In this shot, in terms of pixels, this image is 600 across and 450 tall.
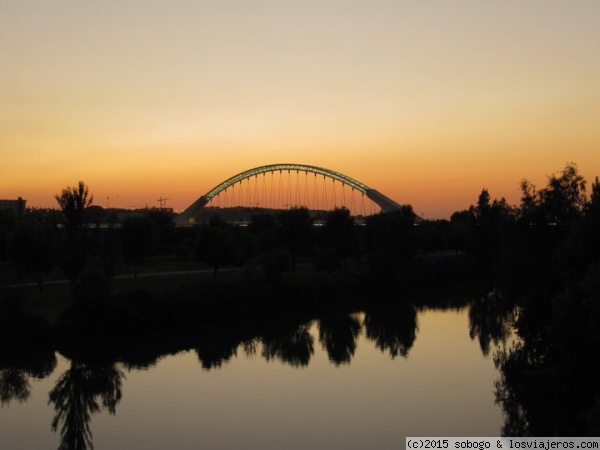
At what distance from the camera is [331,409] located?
748 inches

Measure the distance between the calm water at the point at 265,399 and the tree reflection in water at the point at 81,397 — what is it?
0.10 ft

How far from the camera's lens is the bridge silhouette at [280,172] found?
86.9 meters

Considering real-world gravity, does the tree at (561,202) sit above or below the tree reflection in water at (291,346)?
above

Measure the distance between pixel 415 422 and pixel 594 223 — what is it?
280 inches

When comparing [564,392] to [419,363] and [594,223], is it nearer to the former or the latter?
[594,223]

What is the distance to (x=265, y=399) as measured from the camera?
2030cm

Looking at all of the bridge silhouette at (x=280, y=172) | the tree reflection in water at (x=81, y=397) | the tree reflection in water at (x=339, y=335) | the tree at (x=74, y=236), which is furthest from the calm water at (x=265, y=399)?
the bridge silhouette at (x=280, y=172)

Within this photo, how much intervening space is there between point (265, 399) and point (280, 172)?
6754 cm

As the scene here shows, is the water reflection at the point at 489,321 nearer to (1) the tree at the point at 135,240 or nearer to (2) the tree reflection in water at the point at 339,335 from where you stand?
(2) the tree reflection in water at the point at 339,335

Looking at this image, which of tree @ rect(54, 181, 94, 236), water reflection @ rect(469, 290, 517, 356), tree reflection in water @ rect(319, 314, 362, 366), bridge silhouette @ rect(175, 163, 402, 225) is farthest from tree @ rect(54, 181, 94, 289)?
bridge silhouette @ rect(175, 163, 402, 225)

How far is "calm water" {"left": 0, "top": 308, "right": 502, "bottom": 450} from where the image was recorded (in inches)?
663

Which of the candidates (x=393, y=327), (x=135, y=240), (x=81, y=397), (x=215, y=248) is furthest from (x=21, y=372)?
(x=215, y=248)

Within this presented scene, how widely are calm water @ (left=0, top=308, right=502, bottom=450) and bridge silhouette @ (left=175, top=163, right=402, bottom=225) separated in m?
58.6

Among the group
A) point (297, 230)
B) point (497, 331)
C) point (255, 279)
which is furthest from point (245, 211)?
point (497, 331)
